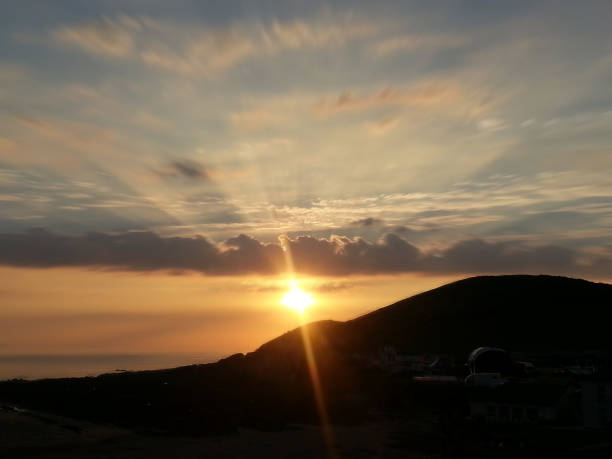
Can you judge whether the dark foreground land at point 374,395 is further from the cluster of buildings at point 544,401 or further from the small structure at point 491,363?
the small structure at point 491,363

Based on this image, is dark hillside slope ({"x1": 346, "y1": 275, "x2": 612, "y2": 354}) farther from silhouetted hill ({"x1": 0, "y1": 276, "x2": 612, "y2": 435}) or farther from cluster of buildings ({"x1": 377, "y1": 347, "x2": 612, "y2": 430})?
cluster of buildings ({"x1": 377, "y1": 347, "x2": 612, "y2": 430})

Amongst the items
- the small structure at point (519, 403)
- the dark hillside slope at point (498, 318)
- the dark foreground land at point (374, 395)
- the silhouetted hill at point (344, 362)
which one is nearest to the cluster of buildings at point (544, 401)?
the small structure at point (519, 403)

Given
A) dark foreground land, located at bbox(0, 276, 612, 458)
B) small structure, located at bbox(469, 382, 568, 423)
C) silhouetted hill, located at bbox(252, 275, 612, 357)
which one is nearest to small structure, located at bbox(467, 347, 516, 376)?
dark foreground land, located at bbox(0, 276, 612, 458)

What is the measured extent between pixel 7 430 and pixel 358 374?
41.5 metres

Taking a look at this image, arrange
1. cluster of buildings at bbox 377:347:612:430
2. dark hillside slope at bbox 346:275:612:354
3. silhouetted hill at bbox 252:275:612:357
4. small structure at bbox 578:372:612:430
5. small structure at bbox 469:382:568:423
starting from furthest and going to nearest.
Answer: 1. dark hillside slope at bbox 346:275:612:354
2. silhouetted hill at bbox 252:275:612:357
3. small structure at bbox 469:382:568:423
4. cluster of buildings at bbox 377:347:612:430
5. small structure at bbox 578:372:612:430

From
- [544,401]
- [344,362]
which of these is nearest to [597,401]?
[544,401]

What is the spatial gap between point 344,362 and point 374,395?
56.1 feet

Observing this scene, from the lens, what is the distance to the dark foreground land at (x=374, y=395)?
147 ft

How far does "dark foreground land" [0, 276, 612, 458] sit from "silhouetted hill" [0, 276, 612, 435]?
27cm

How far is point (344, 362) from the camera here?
8662 centimetres

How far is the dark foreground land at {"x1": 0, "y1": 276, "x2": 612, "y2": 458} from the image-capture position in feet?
147

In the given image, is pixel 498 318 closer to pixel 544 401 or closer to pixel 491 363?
pixel 491 363

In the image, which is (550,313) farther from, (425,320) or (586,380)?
(586,380)

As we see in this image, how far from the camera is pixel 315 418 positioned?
60.0 metres
